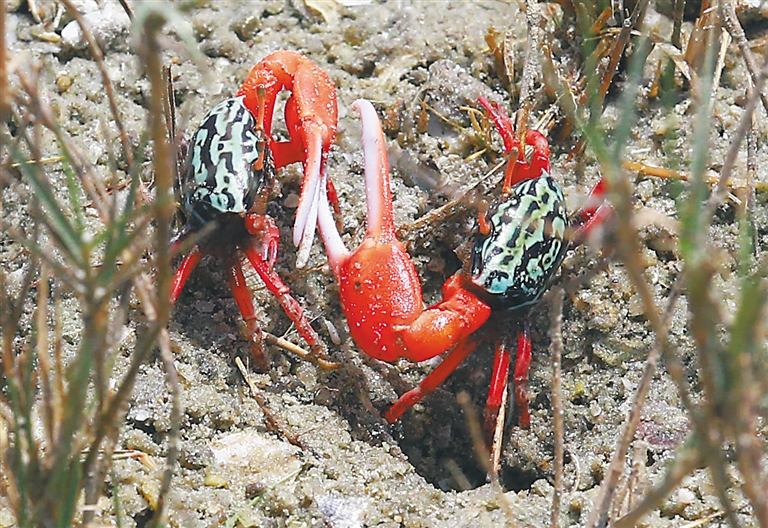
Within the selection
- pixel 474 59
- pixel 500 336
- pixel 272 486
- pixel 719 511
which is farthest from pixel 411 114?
pixel 719 511

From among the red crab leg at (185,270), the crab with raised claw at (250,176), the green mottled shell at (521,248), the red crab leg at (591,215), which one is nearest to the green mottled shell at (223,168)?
the crab with raised claw at (250,176)

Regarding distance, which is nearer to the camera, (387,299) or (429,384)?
(387,299)

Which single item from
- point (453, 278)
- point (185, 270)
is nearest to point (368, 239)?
point (453, 278)

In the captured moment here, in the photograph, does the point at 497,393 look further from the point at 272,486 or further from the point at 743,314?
the point at 743,314

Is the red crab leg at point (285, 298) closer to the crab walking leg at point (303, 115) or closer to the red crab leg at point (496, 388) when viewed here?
the crab walking leg at point (303, 115)

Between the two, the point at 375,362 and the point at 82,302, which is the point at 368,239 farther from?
the point at 82,302

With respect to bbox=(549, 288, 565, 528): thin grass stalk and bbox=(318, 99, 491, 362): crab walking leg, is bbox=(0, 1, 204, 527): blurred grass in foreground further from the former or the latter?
bbox=(318, 99, 491, 362): crab walking leg
